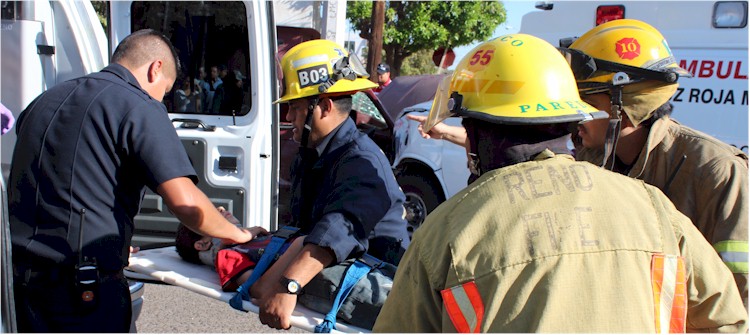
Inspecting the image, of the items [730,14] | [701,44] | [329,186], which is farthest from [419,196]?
[329,186]

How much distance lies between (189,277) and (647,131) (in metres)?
2.02

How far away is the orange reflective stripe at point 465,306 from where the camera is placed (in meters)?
1.31

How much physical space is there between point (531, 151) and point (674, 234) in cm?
33

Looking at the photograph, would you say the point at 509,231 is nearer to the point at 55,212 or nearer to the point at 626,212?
the point at 626,212

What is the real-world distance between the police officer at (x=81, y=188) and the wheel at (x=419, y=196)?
165 inches

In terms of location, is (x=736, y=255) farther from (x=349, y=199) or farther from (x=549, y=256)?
(x=349, y=199)

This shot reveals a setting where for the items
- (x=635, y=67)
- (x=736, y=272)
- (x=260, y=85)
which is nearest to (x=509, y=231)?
(x=736, y=272)

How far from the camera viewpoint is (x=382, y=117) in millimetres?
6836

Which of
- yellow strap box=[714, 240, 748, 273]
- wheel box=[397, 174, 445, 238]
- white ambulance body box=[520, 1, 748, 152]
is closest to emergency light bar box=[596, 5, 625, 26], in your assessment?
white ambulance body box=[520, 1, 748, 152]

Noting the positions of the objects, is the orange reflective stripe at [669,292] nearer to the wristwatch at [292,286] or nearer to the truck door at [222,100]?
the wristwatch at [292,286]

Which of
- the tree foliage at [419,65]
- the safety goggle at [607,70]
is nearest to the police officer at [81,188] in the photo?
the safety goggle at [607,70]

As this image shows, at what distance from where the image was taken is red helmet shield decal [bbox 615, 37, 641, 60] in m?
2.44

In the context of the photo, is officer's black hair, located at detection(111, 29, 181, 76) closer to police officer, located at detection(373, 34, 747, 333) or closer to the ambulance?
the ambulance

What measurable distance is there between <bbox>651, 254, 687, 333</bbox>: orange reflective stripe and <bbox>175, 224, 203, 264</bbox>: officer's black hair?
2.36 meters
